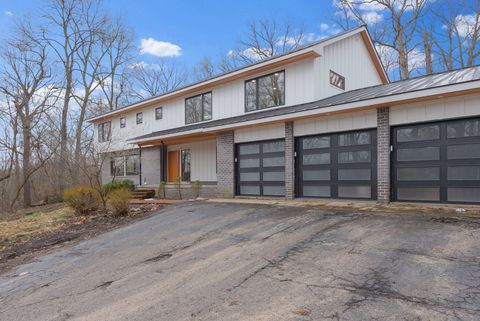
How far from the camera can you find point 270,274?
4738 millimetres

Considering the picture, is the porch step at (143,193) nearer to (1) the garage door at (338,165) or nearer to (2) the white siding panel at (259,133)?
(2) the white siding panel at (259,133)

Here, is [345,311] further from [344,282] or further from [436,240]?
[436,240]

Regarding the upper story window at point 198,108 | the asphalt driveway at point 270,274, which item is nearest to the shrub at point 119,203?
the asphalt driveway at point 270,274

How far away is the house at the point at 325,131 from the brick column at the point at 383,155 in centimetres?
3

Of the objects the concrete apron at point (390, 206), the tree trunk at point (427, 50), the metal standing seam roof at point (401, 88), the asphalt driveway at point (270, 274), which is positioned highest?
the tree trunk at point (427, 50)

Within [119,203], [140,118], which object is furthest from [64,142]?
[119,203]

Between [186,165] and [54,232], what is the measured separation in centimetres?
896

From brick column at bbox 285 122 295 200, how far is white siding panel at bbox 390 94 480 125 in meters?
3.27

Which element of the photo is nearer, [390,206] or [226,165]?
[390,206]

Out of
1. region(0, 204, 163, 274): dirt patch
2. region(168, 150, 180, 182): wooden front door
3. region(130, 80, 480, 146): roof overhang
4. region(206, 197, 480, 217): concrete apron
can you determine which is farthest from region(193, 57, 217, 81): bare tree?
region(206, 197, 480, 217): concrete apron

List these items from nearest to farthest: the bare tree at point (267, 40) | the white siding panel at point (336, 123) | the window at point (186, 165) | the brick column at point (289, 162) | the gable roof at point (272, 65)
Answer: the white siding panel at point (336, 123) → the brick column at point (289, 162) → the gable roof at point (272, 65) → the window at point (186, 165) → the bare tree at point (267, 40)

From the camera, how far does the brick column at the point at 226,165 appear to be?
522 inches

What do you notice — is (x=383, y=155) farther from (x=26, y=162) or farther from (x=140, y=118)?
(x=26, y=162)

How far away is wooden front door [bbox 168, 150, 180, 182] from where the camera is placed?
1874cm
